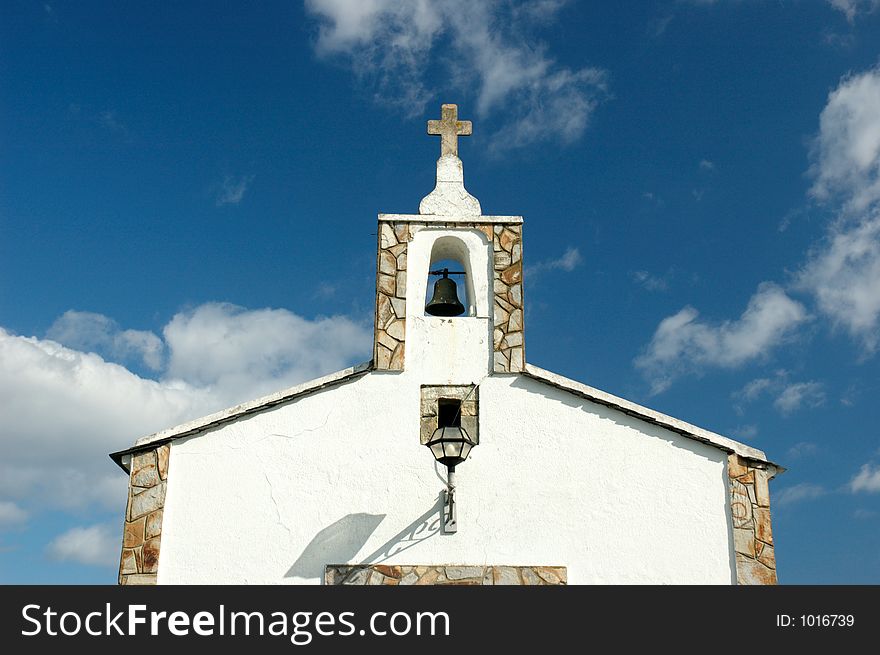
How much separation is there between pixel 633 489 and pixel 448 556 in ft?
6.51

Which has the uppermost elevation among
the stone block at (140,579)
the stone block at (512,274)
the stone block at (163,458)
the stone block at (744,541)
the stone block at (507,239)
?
the stone block at (507,239)

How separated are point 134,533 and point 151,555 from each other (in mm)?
286

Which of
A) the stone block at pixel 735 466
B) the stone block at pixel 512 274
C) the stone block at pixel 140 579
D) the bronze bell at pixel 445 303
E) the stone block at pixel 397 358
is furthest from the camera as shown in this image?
the bronze bell at pixel 445 303

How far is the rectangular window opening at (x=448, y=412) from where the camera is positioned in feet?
32.2

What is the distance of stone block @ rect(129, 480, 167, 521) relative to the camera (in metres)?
9.27

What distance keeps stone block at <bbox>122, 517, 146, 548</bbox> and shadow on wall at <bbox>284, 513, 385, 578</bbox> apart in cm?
148

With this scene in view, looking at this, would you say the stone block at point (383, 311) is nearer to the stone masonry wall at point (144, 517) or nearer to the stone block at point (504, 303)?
the stone block at point (504, 303)

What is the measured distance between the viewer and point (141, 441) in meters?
9.49

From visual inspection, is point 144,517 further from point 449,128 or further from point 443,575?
point 449,128

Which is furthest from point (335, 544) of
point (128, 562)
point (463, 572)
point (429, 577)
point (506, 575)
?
point (128, 562)

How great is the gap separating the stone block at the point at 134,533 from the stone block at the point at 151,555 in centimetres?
9

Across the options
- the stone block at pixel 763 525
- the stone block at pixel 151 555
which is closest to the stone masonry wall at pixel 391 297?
the stone block at pixel 151 555

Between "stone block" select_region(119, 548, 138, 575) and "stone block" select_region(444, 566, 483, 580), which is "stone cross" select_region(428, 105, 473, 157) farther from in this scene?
"stone block" select_region(119, 548, 138, 575)

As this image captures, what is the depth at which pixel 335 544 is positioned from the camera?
30.3 ft
